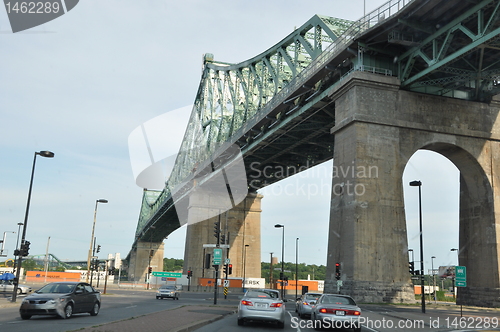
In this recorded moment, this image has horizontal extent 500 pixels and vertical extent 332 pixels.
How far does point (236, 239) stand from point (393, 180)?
1971 inches

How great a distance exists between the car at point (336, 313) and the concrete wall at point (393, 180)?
35.5ft

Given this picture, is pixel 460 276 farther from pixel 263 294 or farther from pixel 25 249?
pixel 25 249

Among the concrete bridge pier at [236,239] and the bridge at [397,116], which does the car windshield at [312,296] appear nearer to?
the bridge at [397,116]

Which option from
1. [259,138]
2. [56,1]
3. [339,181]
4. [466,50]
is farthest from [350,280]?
[259,138]

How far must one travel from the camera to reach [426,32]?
29.9m

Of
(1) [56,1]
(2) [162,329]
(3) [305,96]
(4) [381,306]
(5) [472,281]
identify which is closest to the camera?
(2) [162,329]

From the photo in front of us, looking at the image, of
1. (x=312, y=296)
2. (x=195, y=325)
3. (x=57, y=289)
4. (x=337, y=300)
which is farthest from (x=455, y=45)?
(x=57, y=289)

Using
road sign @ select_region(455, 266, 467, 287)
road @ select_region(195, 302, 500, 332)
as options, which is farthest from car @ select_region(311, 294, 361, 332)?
road sign @ select_region(455, 266, 467, 287)

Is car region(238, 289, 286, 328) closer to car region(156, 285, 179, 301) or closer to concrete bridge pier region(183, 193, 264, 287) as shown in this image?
car region(156, 285, 179, 301)

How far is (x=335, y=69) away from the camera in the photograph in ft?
117

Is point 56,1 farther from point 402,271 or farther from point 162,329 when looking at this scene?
point 402,271

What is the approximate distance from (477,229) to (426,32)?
A: 14.1 metres

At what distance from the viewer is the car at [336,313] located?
16438mm

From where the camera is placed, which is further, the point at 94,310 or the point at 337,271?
the point at 337,271
